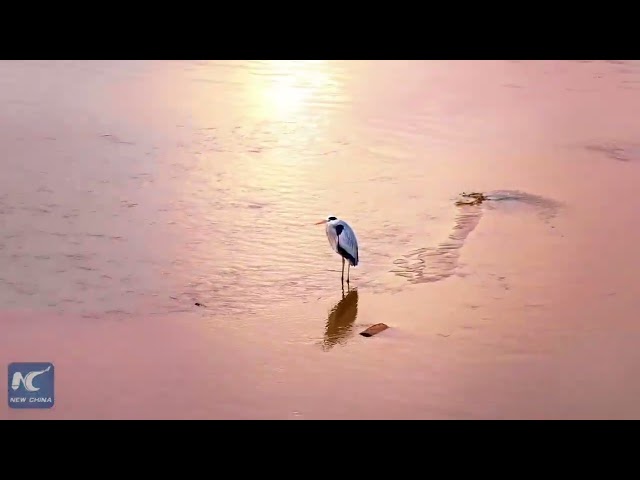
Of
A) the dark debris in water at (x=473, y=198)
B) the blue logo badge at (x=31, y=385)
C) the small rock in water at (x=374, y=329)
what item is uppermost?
the dark debris in water at (x=473, y=198)

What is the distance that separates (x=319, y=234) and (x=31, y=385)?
11.6 feet

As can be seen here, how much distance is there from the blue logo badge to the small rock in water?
7.28 feet

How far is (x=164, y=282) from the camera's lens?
7676 mm

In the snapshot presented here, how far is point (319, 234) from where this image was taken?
8.85 m

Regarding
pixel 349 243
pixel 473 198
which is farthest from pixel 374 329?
pixel 473 198

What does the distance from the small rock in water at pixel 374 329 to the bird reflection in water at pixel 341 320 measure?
118 millimetres

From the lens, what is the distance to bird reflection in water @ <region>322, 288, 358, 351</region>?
22.4ft

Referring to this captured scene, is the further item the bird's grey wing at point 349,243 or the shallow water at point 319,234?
the bird's grey wing at point 349,243

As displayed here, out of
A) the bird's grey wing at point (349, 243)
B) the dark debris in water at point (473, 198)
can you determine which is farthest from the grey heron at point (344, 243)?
the dark debris in water at point (473, 198)

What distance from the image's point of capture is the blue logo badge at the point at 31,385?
579 cm

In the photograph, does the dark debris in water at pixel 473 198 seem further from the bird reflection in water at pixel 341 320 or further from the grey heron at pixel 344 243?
the bird reflection in water at pixel 341 320

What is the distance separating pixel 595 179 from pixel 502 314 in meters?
3.96

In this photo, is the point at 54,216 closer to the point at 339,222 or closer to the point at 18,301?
the point at 18,301
